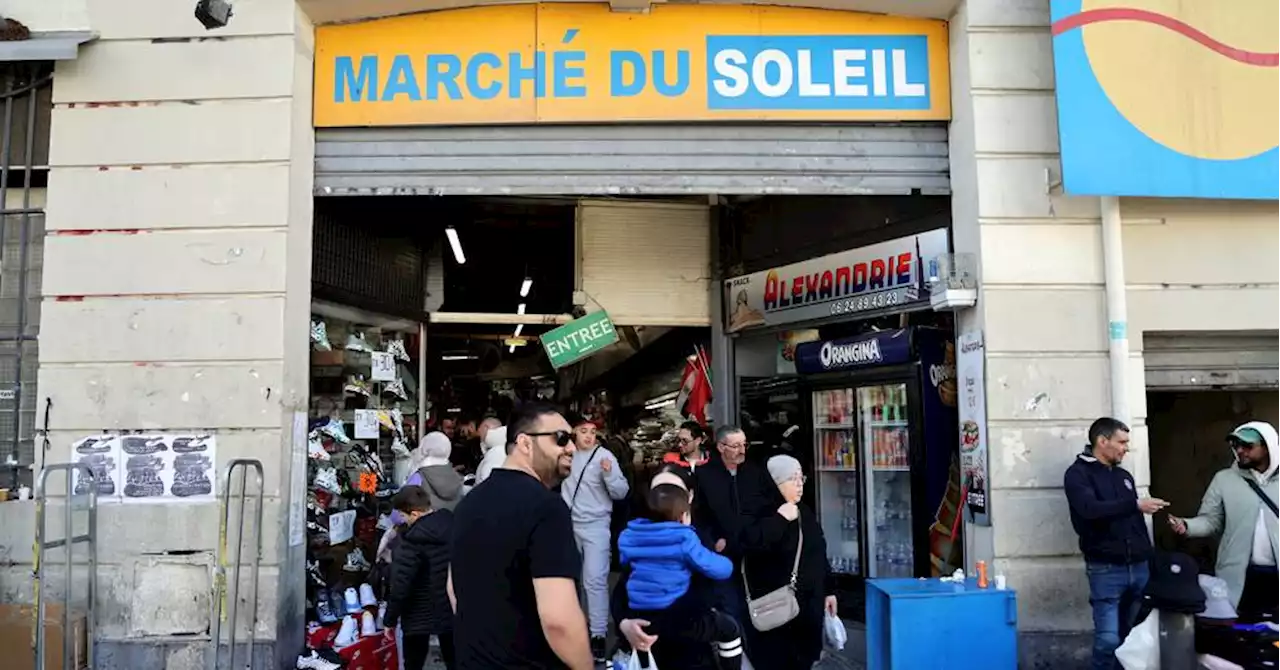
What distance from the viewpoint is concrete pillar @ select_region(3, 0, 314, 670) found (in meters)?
6.41

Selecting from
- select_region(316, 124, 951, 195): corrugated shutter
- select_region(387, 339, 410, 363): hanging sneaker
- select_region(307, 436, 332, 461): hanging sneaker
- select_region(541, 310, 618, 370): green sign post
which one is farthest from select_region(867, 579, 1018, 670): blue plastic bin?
select_region(387, 339, 410, 363): hanging sneaker

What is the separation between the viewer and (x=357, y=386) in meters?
8.55

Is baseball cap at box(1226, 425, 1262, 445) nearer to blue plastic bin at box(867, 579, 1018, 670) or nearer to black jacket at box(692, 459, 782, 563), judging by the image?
blue plastic bin at box(867, 579, 1018, 670)

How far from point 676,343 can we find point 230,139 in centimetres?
553

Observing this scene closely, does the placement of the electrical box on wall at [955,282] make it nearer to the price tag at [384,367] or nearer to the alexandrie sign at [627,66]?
the alexandrie sign at [627,66]

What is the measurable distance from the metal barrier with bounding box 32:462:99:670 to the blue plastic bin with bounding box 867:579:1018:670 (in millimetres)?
4893

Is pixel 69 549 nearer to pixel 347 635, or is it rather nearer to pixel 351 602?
pixel 347 635

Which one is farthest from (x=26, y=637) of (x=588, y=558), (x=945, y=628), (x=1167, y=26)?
(x=1167, y=26)

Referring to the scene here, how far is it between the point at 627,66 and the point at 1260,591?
5520mm

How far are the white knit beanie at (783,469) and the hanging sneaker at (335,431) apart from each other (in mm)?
4136

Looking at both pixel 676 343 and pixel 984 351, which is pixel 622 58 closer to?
pixel 984 351

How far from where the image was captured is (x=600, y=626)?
23.6 feet

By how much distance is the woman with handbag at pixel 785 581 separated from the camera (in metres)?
5.09

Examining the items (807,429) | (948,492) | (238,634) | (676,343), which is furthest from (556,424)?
(676,343)
